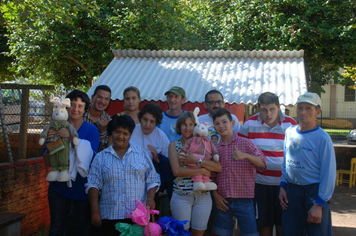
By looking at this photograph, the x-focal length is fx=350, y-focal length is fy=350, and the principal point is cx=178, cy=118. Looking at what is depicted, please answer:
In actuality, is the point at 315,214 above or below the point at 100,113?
below

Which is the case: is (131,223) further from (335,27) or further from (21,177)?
(335,27)

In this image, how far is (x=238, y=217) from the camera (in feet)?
11.4

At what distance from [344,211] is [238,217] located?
14.9ft

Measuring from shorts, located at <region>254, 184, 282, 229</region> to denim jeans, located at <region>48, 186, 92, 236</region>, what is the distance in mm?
1783

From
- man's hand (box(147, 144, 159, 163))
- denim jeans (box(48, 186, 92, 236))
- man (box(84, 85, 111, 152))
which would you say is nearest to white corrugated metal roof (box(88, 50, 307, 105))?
man (box(84, 85, 111, 152))

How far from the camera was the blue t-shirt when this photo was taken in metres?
3.32

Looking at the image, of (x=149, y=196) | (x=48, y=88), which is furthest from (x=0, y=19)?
(x=149, y=196)

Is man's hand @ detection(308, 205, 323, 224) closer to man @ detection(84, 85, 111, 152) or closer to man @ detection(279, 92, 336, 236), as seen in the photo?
man @ detection(279, 92, 336, 236)

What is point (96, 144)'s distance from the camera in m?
3.48

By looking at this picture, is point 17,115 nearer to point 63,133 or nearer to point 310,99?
point 63,133

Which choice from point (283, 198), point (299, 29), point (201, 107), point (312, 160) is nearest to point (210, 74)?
point (201, 107)

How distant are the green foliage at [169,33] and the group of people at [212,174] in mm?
6891

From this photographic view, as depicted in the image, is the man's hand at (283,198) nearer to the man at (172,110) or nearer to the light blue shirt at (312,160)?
the light blue shirt at (312,160)

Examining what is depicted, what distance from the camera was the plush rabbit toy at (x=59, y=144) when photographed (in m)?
3.23
